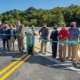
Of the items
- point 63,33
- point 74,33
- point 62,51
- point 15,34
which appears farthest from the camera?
point 15,34

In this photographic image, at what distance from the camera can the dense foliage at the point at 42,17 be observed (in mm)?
117812

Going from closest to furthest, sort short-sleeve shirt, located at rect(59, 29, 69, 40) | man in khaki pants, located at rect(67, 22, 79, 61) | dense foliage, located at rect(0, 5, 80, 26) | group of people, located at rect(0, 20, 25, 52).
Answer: man in khaki pants, located at rect(67, 22, 79, 61)
short-sleeve shirt, located at rect(59, 29, 69, 40)
group of people, located at rect(0, 20, 25, 52)
dense foliage, located at rect(0, 5, 80, 26)

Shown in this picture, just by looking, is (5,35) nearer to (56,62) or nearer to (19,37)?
(19,37)

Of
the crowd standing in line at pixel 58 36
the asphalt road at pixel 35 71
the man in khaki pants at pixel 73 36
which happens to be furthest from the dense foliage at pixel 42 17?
the asphalt road at pixel 35 71

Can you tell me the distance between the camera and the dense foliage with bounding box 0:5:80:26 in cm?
11781

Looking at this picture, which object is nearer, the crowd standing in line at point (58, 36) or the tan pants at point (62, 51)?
the crowd standing in line at point (58, 36)

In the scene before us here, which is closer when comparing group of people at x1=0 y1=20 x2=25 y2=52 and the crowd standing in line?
the crowd standing in line

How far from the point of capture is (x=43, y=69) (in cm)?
A: 823

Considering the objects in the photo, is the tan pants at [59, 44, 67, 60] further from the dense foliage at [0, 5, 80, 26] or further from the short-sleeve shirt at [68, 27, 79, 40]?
the dense foliage at [0, 5, 80, 26]

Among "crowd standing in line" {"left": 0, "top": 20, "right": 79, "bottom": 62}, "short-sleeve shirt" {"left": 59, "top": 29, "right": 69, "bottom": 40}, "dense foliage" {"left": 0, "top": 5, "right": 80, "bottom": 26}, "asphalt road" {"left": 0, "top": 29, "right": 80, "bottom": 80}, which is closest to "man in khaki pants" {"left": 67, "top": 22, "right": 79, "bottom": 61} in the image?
"crowd standing in line" {"left": 0, "top": 20, "right": 79, "bottom": 62}

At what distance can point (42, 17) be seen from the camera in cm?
12675

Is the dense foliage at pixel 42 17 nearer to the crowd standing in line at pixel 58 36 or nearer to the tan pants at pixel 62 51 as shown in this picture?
the crowd standing in line at pixel 58 36

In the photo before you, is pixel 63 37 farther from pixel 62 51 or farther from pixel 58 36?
pixel 62 51

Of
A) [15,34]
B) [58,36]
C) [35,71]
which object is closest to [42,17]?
[15,34]
